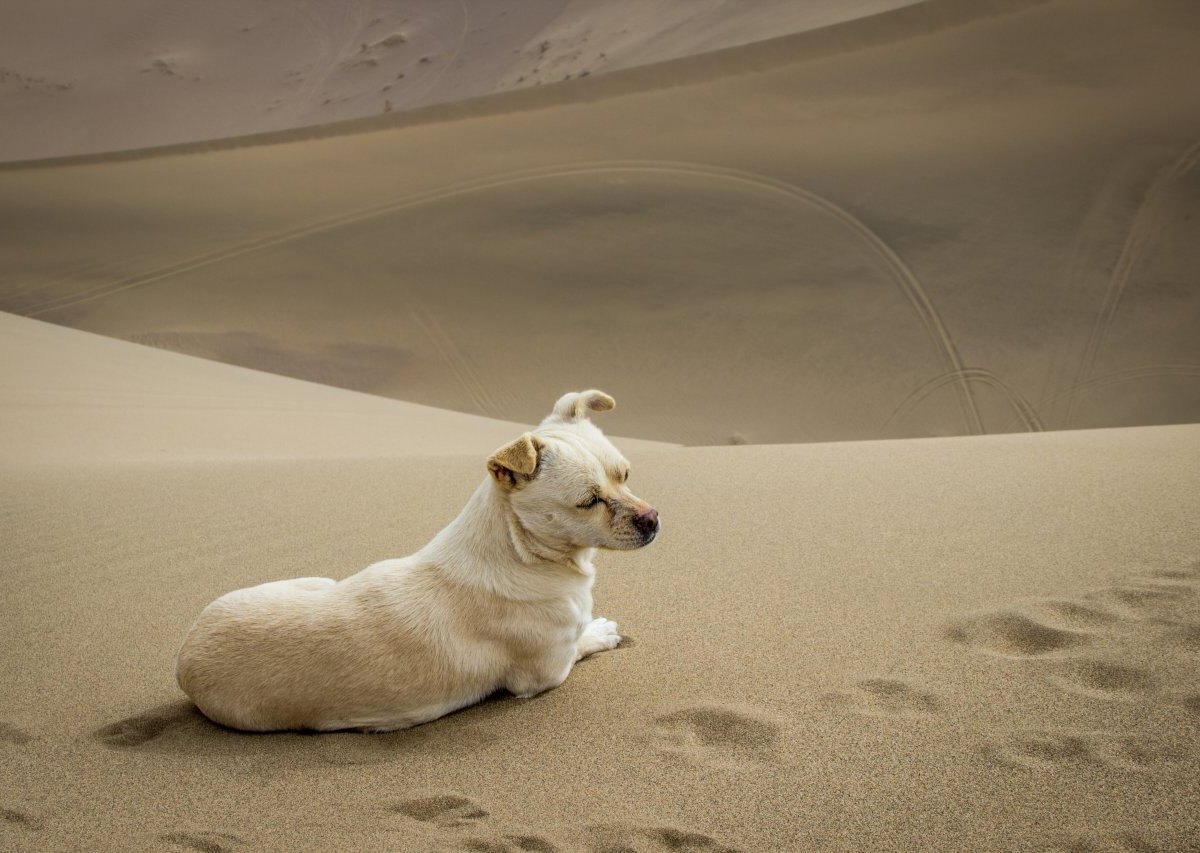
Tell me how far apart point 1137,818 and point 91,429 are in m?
8.87

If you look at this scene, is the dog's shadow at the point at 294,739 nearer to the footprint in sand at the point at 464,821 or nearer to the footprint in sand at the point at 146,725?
the footprint in sand at the point at 146,725

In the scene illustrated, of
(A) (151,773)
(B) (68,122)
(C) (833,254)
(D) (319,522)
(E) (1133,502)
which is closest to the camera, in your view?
(A) (151,773)

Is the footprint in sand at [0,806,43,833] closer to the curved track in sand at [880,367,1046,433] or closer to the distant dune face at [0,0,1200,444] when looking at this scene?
the distant dune face at [0,0,1200,444]

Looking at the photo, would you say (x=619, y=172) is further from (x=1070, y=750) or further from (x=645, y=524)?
(x=1070, y=750)

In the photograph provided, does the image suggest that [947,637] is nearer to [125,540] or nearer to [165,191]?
[125,540]

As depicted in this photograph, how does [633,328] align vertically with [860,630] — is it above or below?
above

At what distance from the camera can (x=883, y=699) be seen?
2832 millimetres

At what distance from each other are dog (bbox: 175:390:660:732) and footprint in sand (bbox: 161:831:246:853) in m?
0.65

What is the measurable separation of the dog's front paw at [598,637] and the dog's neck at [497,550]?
0.27 meters

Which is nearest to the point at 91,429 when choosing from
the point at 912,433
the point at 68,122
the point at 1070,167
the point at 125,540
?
the point at 125,540

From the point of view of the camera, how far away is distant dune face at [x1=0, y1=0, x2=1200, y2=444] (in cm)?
1419

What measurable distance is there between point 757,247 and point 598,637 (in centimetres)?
1374

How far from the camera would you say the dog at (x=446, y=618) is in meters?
2.97

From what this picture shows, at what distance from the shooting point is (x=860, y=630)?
3.35m
